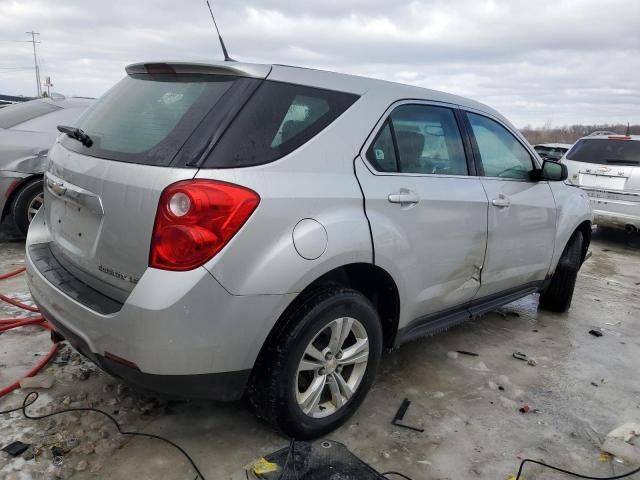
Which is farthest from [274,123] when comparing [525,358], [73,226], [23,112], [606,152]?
[606,152]

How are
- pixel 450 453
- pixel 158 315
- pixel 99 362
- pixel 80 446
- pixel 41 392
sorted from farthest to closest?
pixel 41 392 → pixel 450 453 → pixel 80 446 → pixel 99 362 → pixel 158 315

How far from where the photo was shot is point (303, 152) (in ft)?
7.75

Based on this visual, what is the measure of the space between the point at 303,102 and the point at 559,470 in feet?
7.04

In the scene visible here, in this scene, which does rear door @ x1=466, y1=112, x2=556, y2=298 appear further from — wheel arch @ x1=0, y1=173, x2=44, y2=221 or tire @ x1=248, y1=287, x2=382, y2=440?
wheel arch @ x1=0, y1=173, x2=44, y2=221

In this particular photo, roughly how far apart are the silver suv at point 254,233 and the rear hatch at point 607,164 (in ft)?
19.2

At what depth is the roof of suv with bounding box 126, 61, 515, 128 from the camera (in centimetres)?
235

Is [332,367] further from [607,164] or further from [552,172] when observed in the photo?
[607,164]

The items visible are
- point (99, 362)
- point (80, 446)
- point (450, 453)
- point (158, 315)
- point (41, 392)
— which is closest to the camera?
point (158, 315)

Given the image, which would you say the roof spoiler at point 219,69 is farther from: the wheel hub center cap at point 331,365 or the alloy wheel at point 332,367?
the wheel hub center cap at point 331,365

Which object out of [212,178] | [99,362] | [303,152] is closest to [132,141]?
[212,178]

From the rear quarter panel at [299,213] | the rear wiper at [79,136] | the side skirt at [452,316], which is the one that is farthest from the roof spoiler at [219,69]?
the side skirt at [452,316]

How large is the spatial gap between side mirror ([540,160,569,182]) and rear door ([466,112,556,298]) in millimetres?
81

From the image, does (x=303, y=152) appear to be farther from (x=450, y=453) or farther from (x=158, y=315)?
(x=450, y=453)

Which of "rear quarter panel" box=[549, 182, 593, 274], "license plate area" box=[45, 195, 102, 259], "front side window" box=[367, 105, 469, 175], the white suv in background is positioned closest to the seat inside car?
"front side window" box=[367, 105, 469, 175]
